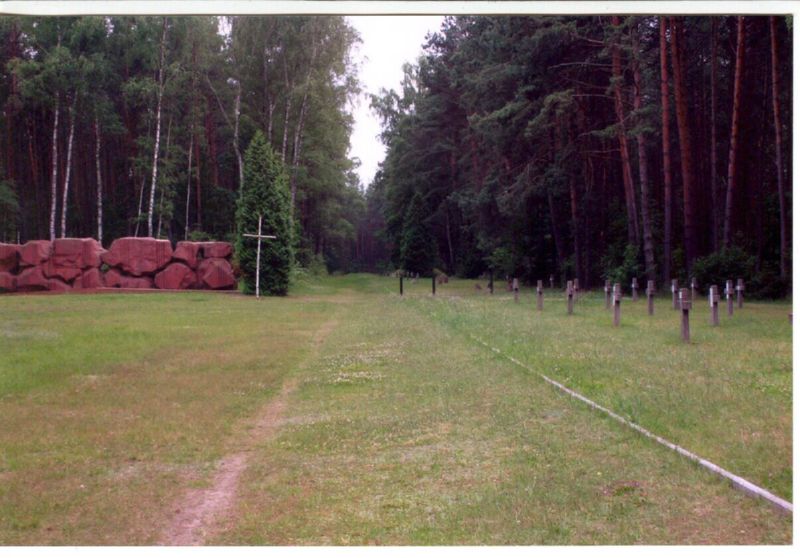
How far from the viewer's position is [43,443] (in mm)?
4133

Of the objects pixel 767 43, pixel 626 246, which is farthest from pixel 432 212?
pixel 767 43

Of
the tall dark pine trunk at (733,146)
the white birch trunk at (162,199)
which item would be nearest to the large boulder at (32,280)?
the white birch trunk at (162,199)

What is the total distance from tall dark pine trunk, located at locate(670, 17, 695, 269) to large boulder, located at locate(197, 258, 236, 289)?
4.06 m

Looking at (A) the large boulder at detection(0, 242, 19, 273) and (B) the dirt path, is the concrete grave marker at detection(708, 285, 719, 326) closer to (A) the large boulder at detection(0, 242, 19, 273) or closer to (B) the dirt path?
(B) the dirt path

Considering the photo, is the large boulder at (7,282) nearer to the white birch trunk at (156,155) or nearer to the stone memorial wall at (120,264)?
the stone memorial wall at (120,264)

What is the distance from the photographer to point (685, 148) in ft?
24.6

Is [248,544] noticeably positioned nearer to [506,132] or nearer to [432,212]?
[432,212]

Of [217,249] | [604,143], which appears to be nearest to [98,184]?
[217,249]

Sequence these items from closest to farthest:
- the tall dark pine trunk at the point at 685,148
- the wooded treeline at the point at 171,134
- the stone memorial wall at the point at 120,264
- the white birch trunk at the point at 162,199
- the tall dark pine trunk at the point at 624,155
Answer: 1. the wooded treeline at the point at 171,134
2. the stone memorial wall at the point at 120,264
3. the white birch trunk at the point at 162,199
4. the tall dark pine trunk at the point at 685,148
5. the tall dark pine trunk at the point at 624,155

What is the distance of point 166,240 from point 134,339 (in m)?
1.90

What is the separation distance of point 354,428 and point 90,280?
11.6ft

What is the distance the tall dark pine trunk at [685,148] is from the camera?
6.75 metres

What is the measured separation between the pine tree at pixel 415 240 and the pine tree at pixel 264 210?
4.82ft

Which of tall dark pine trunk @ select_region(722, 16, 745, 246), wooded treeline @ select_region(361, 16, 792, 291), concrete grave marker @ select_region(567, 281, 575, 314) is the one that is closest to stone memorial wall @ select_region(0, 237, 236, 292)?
wooded treeline @ select_region(361, 16, 792, 291)
